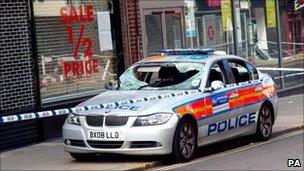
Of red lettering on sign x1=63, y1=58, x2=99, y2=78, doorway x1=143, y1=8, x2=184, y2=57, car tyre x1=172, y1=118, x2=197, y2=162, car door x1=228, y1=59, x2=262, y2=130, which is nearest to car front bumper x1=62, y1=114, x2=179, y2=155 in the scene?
car tyre x1=172, y1=118, x2=197, y2=162

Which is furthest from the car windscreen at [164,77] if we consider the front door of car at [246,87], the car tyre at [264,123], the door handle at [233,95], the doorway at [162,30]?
the doorway at [162,30]

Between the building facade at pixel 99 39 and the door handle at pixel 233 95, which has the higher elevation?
the building facade at pixel 99 39

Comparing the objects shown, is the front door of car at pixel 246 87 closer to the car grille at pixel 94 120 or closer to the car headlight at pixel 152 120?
the car headlight at pixel 152 120

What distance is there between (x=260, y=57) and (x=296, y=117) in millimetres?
5328

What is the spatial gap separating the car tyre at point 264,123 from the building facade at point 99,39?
4.10 metres

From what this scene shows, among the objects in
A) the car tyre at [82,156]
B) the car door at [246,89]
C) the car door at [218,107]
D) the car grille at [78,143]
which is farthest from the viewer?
the car door at [246,89]

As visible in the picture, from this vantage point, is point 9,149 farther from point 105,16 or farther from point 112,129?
point 105,16

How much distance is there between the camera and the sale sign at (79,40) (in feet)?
48.1

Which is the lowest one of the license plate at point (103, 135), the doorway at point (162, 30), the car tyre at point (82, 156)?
the car tyre at point (82, 156)

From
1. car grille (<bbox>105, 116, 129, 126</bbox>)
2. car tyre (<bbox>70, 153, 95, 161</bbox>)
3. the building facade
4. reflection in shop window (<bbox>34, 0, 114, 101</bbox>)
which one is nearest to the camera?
car grille (<bbox>105, 116, 129, 126</bbox>)

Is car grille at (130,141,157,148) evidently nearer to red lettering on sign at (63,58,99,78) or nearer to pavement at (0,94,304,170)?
pavement at (0,94,304,170)

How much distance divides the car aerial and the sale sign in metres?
3.29

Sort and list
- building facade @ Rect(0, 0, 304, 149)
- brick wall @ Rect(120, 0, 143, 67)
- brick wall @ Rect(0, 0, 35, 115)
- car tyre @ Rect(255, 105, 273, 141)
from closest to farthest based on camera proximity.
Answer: car tyre @ Rect(255, 105, 273, 141) < brick wall @ Rect(0, 0, 35, 115) < building facade @ Rect(0, 0, 304, 149) < brick wall @ Rect(120, 0, 143, 67)

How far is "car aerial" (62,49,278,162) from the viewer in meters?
9.81
